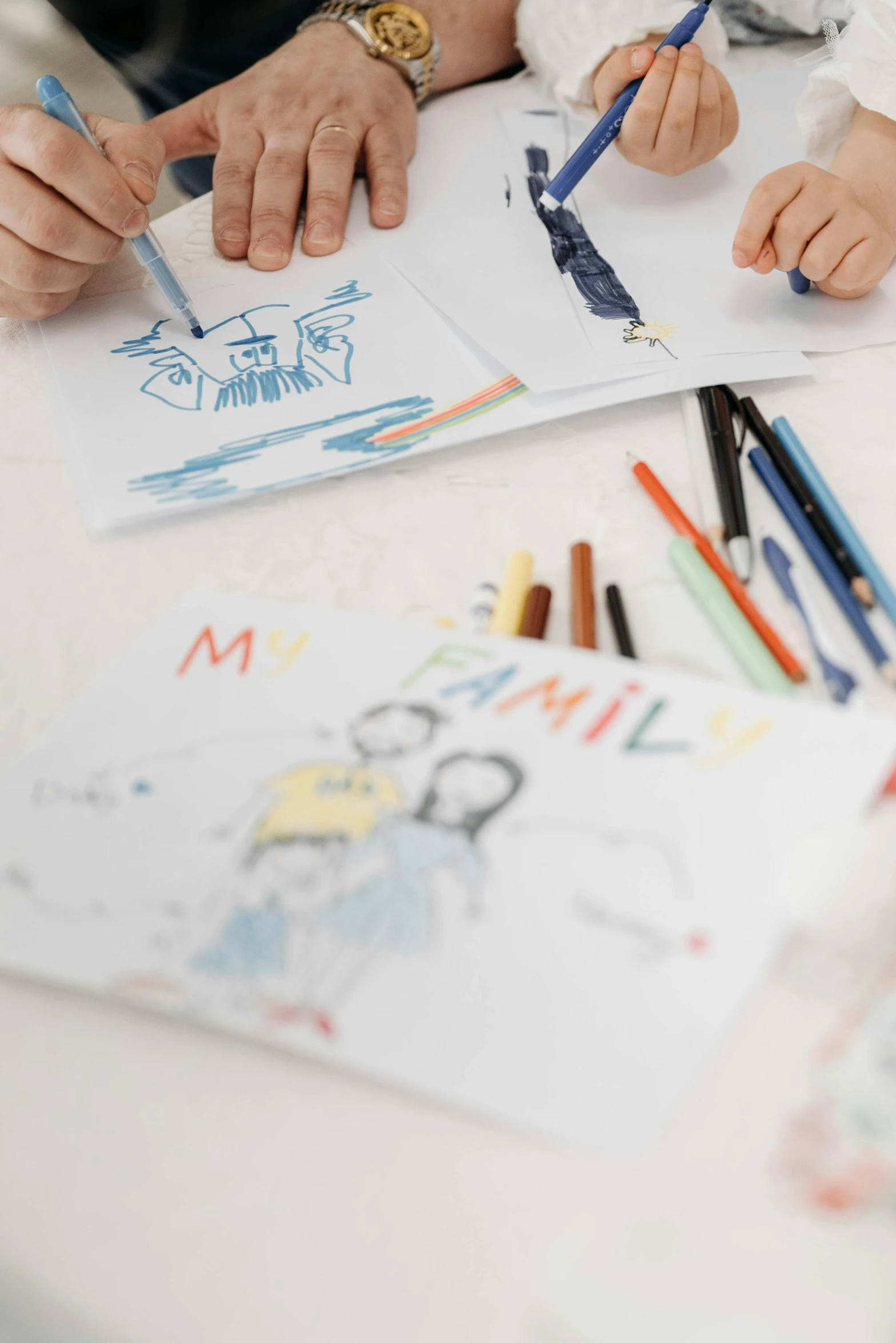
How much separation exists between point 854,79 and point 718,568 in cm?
37

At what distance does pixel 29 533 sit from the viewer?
0.47 metres

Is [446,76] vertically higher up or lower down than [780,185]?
higher up

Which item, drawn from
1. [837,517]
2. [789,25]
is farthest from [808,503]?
[789,25]

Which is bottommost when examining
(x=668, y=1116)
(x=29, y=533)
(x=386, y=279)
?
(x=668, y=1116)

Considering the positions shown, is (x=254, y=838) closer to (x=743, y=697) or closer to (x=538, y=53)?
(x=743, y=697)

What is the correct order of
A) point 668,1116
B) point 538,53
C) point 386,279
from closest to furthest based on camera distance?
point 668,1116 → point 386,279 → point 538,53

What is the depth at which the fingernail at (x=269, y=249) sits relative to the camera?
60 cm

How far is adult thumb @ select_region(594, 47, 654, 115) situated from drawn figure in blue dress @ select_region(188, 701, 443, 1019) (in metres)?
0.49

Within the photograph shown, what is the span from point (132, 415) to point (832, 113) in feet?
1.49

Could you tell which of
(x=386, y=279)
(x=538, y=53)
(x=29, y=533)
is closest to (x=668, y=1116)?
(x=29, y=533)

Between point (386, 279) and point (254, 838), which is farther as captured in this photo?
point (386, 279)

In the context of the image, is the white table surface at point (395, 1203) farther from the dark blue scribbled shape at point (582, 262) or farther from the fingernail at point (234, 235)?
the fingernail at point (234, 235)

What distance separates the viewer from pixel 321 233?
0.61 meters

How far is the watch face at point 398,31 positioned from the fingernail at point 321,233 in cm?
21
